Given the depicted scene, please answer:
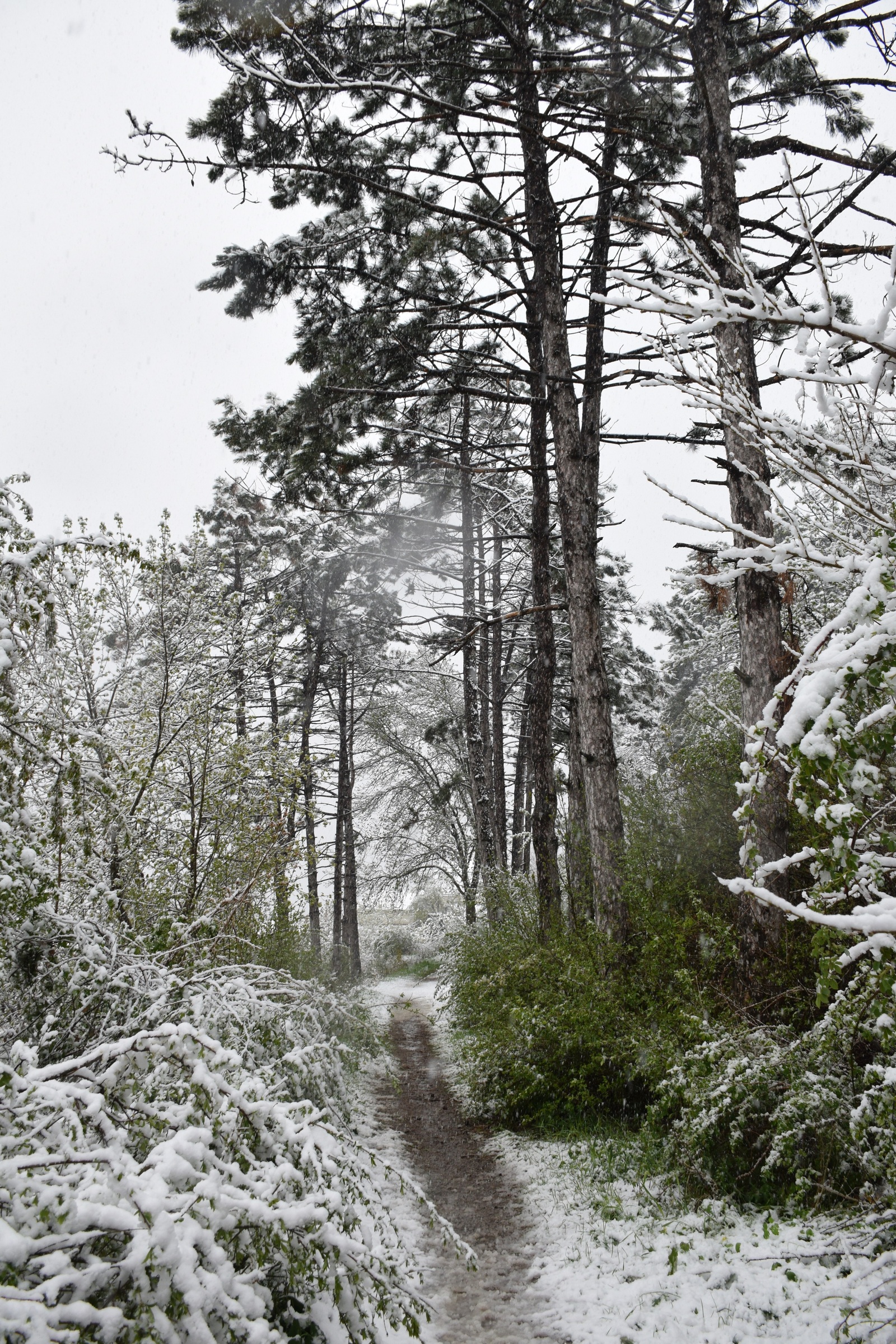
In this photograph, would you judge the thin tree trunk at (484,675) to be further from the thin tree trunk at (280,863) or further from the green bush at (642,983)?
the green bush at (642,983)

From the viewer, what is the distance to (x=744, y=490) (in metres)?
5.37

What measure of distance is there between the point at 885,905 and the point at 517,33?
9117mm

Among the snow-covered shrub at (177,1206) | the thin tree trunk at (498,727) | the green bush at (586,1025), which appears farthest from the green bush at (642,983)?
the thin tree trunk at (498,727)

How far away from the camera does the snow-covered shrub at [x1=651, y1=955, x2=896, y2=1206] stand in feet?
10.1

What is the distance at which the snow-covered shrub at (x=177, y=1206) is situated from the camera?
1.82m

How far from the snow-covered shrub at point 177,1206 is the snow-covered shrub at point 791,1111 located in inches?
71.9

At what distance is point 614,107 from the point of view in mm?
7625

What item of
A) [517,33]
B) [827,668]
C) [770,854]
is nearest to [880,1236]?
[770,854]

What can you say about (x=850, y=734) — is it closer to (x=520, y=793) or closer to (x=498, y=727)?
(x=498, y=727)

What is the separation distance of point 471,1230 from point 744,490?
5.24 meters

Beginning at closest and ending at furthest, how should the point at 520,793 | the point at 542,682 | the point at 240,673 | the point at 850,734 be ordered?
the point at 850,734 < the point at 542,682 < the point at 240,673 < the point at 520,793

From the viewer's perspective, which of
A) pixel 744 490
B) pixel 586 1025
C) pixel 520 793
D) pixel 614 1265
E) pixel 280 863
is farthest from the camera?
pixel 520 793

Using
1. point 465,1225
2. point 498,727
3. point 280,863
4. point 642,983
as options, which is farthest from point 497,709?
point 465,1225

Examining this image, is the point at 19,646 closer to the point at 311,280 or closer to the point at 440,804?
the point at 311,280
